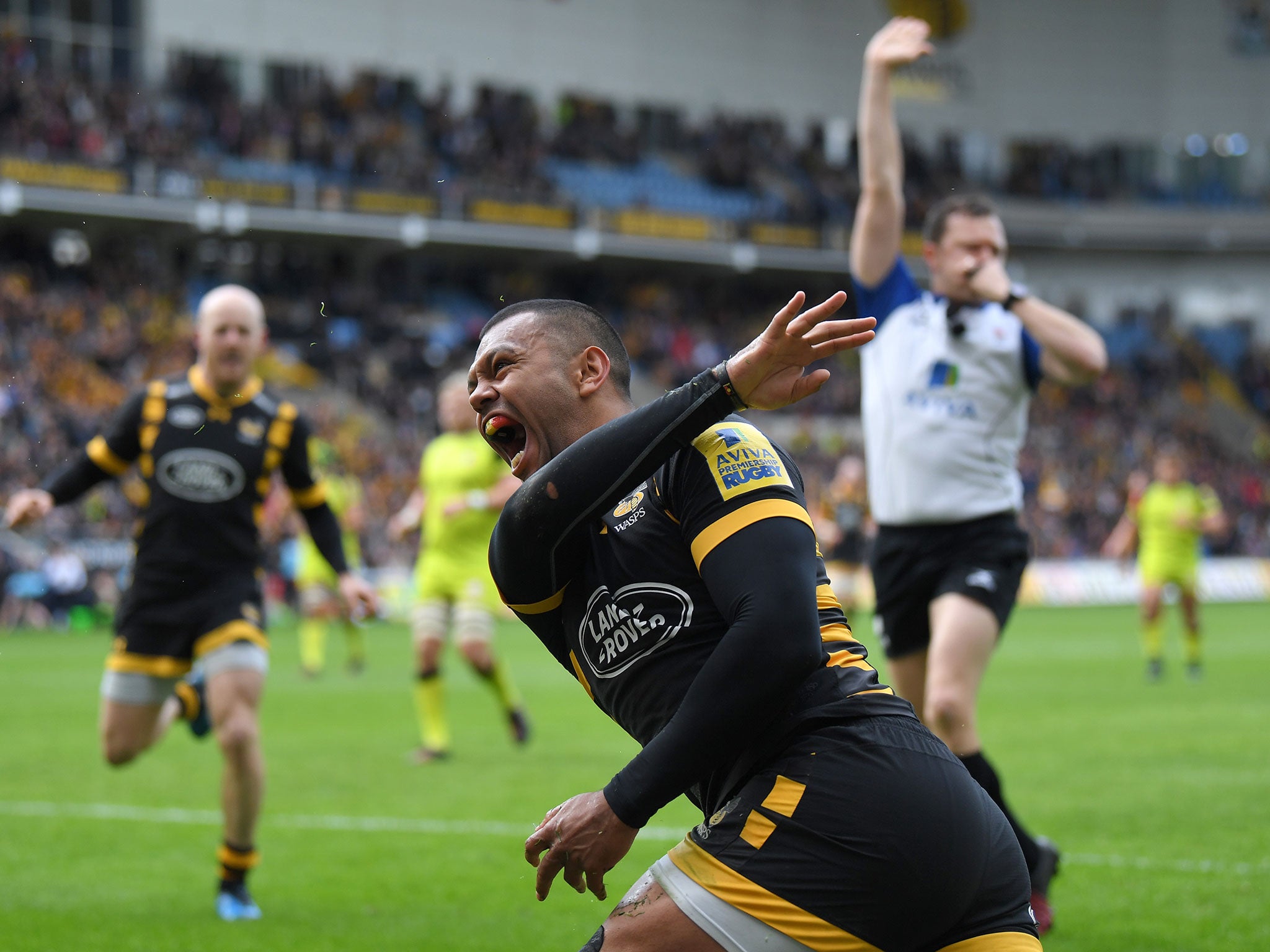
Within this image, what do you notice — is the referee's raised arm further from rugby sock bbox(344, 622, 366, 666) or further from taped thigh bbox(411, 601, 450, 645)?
rugby sock bbox(344, 622, 366, 666)

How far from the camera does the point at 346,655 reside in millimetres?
19922

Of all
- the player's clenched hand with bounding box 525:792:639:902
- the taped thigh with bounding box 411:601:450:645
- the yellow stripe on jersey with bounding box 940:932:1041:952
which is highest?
the player's clenched hand with bounding box 525:792:639:902

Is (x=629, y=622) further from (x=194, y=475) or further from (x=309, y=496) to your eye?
(x=309, y=496)

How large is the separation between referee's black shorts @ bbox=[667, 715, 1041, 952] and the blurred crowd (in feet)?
110

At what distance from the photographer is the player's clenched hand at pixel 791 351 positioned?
7.52ft

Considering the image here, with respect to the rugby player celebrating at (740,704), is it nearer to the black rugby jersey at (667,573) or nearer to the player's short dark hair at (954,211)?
the black rugby jersey at (667,573)

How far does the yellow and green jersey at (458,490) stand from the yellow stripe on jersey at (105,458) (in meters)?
4.36

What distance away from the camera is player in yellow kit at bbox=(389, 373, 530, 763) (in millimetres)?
10203

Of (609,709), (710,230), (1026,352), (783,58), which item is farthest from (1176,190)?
(609,709)

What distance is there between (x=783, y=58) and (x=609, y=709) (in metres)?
46.8

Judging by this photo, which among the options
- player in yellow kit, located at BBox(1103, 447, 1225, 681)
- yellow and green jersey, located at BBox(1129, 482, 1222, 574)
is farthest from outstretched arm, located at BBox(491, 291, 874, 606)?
yellow and green jersey, located at BBox(1129, 482, 1222, 574)

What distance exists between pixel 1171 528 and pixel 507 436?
628 inches

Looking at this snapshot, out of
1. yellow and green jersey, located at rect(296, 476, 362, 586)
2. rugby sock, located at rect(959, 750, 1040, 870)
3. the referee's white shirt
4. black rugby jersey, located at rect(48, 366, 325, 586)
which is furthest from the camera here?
yellow and green jersey, located at rect(296, 476, 362, 586)

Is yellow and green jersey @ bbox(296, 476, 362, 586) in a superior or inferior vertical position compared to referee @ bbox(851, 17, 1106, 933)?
inferior
